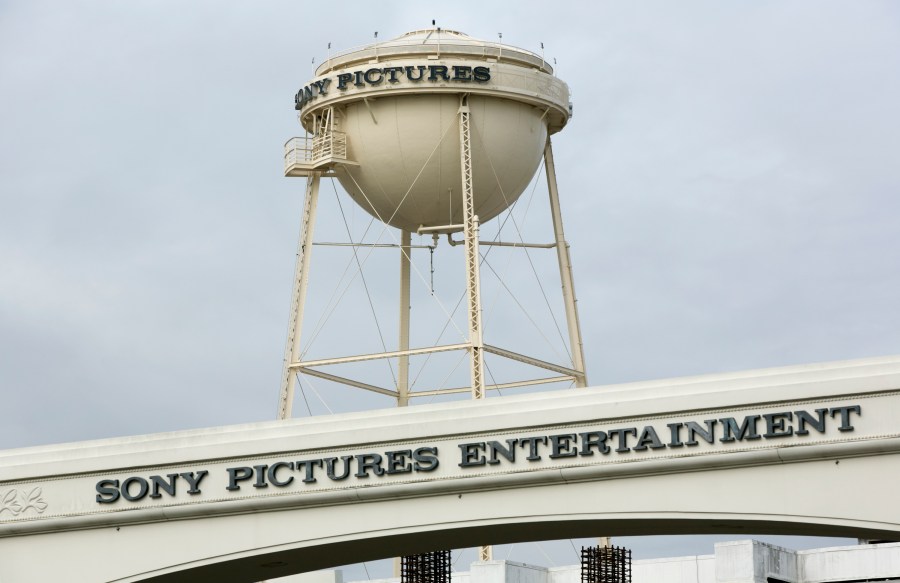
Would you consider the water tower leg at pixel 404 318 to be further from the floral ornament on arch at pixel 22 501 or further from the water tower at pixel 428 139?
the floral ornament on arch at pixel 22 501

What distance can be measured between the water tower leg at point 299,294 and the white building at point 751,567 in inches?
585

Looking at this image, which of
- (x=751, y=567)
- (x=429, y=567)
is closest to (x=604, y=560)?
(x=429, y=567)

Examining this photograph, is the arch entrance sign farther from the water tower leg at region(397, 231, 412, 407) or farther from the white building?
the white building

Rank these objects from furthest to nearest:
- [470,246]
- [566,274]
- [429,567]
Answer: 1. [566,274]
2. [470,246]
3. [429,567]

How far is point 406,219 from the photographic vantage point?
44.5 m

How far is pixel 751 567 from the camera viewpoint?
55188 millimetres

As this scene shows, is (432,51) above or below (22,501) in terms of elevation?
above

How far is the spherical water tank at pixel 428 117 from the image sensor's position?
42312 millimetres

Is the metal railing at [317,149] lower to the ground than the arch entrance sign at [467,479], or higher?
higher

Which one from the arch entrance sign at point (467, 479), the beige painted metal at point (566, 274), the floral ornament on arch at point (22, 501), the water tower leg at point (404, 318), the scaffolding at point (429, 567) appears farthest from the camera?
the water tower leg at point (404, 318)

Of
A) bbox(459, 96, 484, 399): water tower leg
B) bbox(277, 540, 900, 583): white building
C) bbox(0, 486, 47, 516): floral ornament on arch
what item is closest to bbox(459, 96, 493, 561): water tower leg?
bbox(459, 96, 484, 399): water tower leg

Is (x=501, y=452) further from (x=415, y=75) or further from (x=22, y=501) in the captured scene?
(x=415, y=75)

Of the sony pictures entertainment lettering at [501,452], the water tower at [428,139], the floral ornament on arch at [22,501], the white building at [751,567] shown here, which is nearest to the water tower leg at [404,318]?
the water tower at [428,139]

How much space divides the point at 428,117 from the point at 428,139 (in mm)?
466
